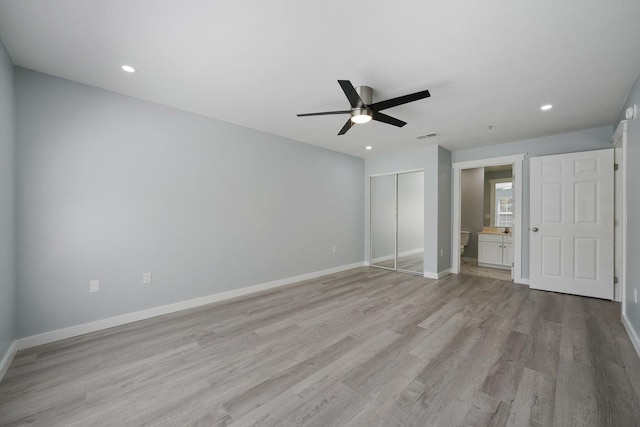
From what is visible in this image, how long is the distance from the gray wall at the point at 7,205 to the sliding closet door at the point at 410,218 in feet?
17.5

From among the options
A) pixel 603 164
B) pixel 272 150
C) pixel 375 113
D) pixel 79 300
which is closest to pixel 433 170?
pixel 603 164

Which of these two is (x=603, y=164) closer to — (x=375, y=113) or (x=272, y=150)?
(x=375, y=113)

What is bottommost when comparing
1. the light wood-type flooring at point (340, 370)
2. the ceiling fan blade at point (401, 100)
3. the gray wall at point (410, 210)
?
the light wood-type flooring at point (340, 370)

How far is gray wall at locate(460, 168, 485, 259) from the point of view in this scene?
6213 millimetres

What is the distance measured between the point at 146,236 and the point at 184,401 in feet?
6.40

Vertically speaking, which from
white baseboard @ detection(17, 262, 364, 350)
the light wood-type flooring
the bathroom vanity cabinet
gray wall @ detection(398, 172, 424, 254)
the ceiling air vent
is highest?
the ceiling air vent

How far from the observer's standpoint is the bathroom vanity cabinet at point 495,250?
534 centimetres

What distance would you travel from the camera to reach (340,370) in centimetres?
194

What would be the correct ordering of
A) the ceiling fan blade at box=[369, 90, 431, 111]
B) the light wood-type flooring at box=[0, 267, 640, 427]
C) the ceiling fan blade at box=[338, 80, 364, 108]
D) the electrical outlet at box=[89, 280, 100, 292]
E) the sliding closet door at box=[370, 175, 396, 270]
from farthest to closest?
the sliding closet door at box=[370, 175, 396, 270], the electrical outlet at box=[89, 280, 100, 292], the ceiling fan blade at box=[369, 90, 431, 111], the ceiling fan blade at box=[338, 80, 364, 108], the light wood-type flooring at box=[0, 267, 640, 427]

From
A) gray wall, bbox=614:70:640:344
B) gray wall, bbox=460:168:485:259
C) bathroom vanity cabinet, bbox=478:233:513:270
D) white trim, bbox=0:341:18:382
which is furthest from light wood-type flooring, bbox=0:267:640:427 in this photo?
gray wall, bbox=460:168:485:259

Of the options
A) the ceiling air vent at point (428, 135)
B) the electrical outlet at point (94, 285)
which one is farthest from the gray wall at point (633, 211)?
the electrical outlet at point (94, 285)

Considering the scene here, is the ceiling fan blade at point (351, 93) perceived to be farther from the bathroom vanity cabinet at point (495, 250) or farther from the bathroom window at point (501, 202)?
the bathroom window at point (501, 202)

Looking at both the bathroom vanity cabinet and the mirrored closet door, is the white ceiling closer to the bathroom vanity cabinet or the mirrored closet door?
the mirrored closet door

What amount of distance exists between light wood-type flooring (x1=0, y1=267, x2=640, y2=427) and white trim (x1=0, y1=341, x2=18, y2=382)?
0.04m
